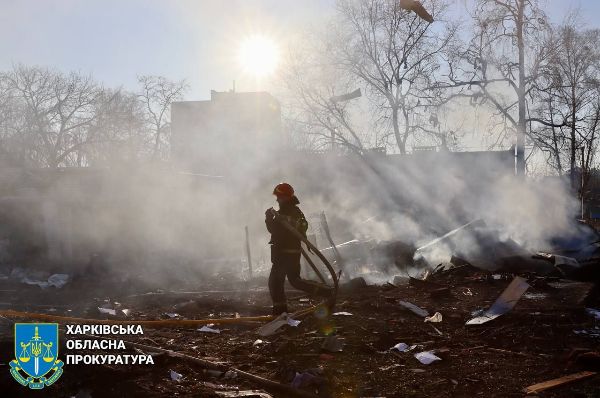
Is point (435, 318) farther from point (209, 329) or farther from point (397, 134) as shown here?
point (397, 134)

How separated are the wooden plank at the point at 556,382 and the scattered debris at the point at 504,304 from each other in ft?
5.59

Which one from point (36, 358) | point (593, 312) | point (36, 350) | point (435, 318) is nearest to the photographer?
point (36, 358)

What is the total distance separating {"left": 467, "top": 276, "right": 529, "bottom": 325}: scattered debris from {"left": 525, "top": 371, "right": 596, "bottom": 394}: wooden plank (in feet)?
5.59

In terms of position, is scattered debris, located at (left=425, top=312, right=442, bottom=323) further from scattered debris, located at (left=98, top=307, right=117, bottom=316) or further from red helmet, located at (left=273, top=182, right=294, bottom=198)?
scattered debris, located at (left=98, top=307, right=117, bottom=316)

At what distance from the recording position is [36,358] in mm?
3434

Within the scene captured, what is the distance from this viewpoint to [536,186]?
14.1 metres

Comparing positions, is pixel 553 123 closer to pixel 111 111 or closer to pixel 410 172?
pixel 410 172

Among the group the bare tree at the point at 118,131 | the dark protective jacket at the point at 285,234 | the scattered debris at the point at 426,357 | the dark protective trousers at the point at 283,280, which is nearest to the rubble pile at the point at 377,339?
the scattered debris at the point at 426,357

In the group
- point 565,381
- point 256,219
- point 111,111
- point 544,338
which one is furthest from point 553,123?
point 111,111

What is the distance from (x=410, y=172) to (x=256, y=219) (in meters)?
7.34

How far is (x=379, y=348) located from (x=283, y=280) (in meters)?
1.68

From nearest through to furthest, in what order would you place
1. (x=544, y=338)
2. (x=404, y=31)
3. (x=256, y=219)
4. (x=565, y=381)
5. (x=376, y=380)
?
(x=565, y=381) < (x=376, y=380) < (x=544, y=338) < (x=256, y=219) < (x=404, y=31)

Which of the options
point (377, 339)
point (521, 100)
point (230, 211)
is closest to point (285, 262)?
point (377, 339)

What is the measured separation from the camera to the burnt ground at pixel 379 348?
3432 mm
